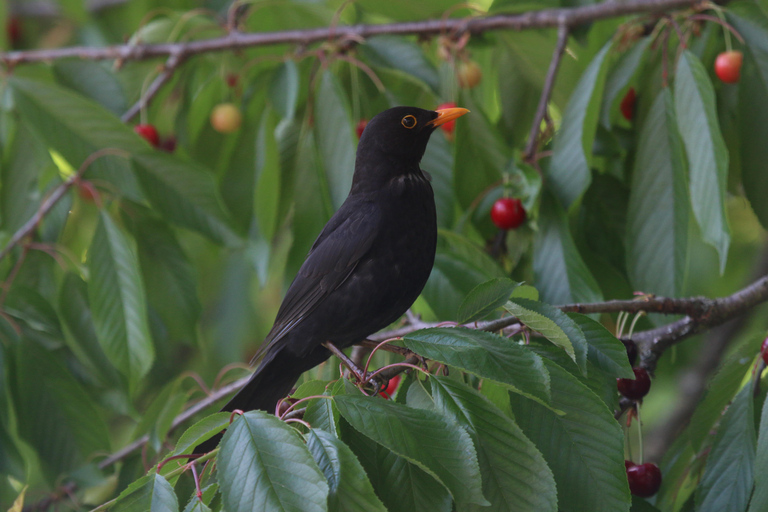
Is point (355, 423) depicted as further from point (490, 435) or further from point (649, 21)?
point (649, 21)

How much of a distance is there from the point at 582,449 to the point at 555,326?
33 centimetres

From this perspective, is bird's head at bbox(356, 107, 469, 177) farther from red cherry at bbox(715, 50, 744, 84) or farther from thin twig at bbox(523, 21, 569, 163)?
red cherry at bbox(715, 50, 744, 84)

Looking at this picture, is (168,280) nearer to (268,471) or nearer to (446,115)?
(446,115)

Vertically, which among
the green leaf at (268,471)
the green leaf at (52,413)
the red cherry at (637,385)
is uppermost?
the green leaf at (268,471)

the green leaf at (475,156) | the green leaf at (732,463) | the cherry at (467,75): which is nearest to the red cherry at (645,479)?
the green leaf at (732,463)

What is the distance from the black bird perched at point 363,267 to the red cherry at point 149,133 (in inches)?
65.1

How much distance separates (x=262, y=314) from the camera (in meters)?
6.28

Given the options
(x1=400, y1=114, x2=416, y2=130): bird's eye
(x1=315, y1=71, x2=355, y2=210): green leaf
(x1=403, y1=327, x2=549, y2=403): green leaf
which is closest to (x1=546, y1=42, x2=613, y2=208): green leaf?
(x1=400, y1=114, x2=416, y2=130): bird's eye

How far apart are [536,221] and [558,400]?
118cm

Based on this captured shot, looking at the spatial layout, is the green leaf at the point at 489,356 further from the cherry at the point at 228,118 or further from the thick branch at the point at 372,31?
the cherry at the point at 228,118

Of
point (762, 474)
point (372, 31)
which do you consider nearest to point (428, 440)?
point (762, 474)

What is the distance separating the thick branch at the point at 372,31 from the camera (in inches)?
123

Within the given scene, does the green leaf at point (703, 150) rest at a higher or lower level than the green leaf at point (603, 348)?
higher

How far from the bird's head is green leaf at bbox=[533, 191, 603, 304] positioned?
55 cm
